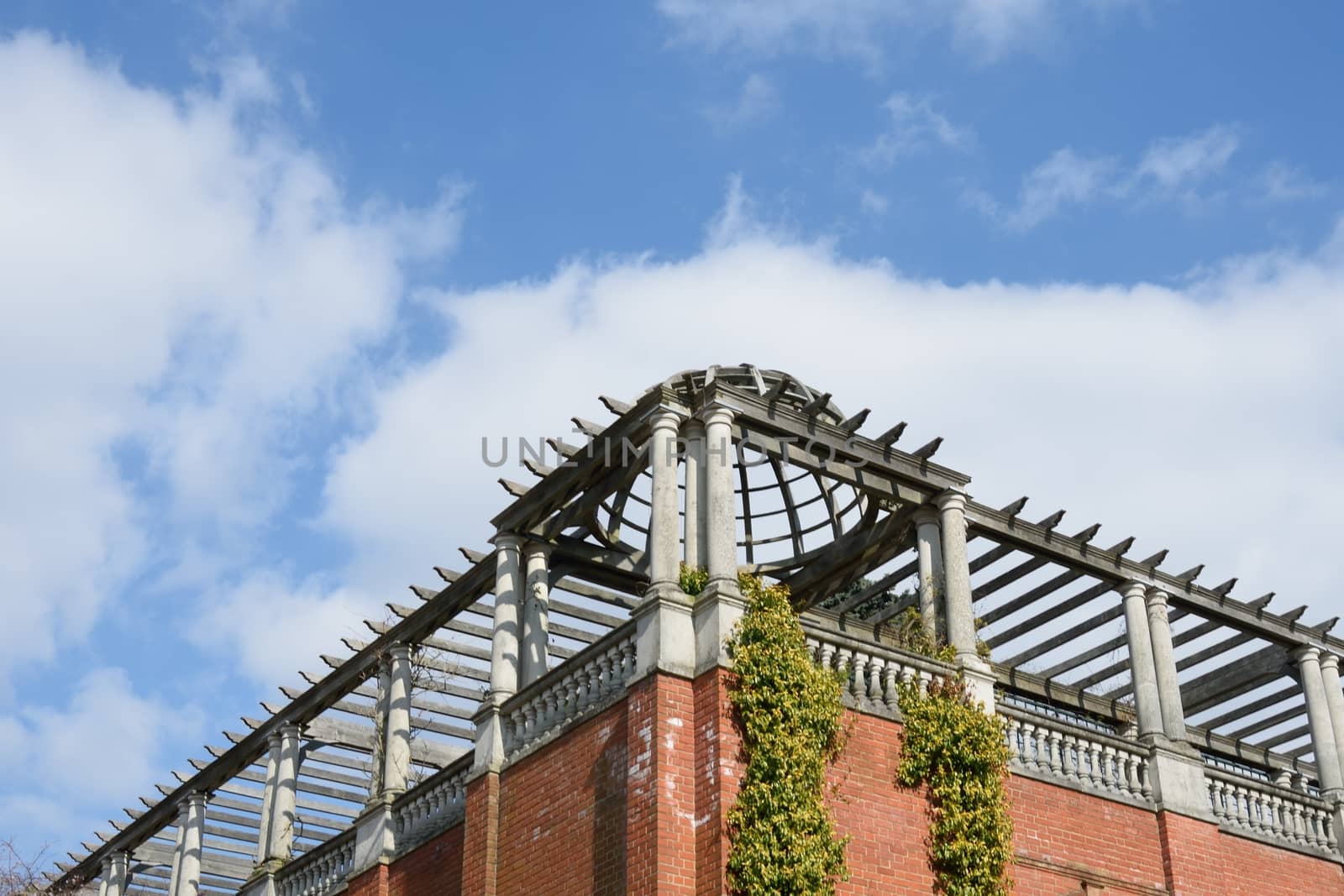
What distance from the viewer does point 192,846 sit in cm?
2558

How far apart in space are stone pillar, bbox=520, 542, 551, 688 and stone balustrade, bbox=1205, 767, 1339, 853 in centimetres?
790

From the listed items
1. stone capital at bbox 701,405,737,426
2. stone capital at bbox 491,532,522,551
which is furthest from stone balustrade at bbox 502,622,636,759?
stone capital at bbox 701,405,737,426

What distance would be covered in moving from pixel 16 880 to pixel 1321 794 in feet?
71.0

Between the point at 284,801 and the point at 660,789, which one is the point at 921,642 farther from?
the point at 284,801

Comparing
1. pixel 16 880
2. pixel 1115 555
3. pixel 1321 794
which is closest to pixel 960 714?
pixel 1115 555

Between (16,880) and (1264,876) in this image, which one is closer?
(1264,876)

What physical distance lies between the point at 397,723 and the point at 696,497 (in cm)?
643

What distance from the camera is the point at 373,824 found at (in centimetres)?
2030

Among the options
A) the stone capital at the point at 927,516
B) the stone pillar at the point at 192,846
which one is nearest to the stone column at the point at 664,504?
the stone capital at the point at 927,516

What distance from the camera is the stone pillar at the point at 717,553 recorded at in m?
15.4

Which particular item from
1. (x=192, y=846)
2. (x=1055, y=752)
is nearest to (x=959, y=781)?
(x=1055, y=752)

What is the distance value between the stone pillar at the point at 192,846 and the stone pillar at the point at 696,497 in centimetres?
1257

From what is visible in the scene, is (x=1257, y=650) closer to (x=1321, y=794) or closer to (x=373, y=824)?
(x=1321, y=794)

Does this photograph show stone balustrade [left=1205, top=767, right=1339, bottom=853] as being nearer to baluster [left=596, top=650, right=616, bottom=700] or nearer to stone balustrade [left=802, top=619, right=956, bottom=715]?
stone balustrade [left=802, top=619, right=956, bottom=715]
